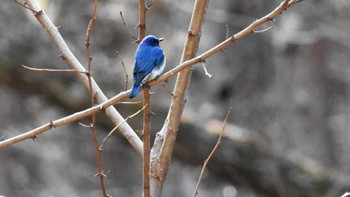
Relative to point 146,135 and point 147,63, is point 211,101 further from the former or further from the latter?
point 146,135

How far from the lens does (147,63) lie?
3.93 meters

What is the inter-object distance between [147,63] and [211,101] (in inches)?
229

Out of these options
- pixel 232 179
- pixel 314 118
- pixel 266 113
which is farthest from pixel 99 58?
pixel 232 179

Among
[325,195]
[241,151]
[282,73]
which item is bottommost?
[325,195]

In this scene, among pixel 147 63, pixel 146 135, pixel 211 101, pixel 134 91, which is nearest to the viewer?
pixel 146 135

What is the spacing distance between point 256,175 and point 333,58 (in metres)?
5.22

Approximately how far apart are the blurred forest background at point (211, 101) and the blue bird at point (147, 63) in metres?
A: 2.67

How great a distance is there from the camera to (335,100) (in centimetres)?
1189

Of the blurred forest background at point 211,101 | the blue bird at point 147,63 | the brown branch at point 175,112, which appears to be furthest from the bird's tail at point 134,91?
the blurred forest background at point 211,101

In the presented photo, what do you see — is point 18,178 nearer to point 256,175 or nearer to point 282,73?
point 282,73

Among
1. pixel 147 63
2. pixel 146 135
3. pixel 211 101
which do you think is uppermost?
pixel 211 101

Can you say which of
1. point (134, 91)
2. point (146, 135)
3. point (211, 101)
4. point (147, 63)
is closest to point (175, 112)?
point (147, 63)

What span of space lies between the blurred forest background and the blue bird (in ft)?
8.77

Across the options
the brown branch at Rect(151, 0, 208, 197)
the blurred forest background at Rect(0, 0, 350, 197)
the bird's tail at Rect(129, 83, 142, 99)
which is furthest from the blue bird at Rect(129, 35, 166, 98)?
the blurred forest background at Rect(0, 0, 350, 197)
